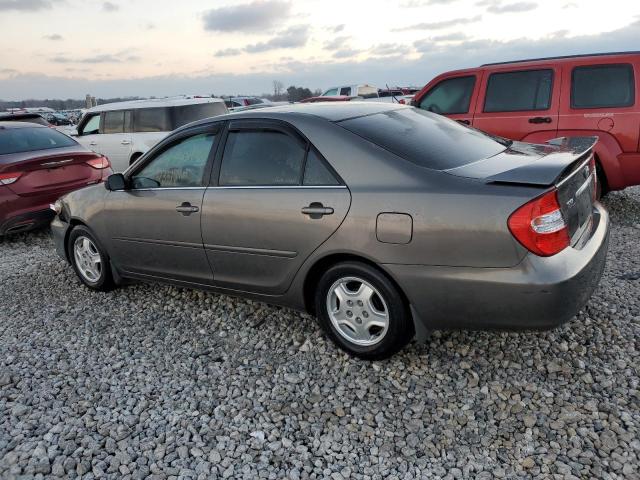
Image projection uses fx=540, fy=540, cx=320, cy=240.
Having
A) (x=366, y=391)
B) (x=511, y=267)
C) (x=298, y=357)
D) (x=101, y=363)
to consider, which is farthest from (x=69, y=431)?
(x=511, y=267)

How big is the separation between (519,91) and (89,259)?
5.11 m

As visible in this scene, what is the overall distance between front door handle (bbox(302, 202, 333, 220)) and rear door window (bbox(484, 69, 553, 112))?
13.8ft

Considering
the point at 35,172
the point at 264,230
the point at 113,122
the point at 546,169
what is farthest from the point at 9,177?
the point at 546,169

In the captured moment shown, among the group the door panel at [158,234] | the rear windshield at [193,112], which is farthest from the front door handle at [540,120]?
the rear windshield at [193,112]

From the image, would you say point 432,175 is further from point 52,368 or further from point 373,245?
point 52,368

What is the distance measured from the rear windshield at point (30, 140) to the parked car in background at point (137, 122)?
2327 millimetres

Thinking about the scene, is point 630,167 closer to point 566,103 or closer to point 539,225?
point 566,103

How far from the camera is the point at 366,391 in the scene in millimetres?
3070

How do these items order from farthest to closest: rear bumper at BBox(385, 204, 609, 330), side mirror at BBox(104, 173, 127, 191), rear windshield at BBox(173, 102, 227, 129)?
rear windshield at BBox(173, 102, 227, 129) → side mirror at BBox(104, 173, 127, 191) → rear bumper at BBox(385, 204, 609, 330)

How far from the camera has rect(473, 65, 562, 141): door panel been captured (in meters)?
6.20

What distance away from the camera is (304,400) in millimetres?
3041

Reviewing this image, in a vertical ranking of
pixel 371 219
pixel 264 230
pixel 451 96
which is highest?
pixel 451 96

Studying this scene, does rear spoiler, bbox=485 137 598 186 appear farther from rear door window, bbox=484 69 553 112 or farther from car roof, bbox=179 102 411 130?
rear door window, bbox=484 69 553 112

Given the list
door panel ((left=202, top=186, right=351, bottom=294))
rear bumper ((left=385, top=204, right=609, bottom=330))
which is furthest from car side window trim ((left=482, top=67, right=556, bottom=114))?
door panel ((left=202, top=186, right=351, bottom=294))
